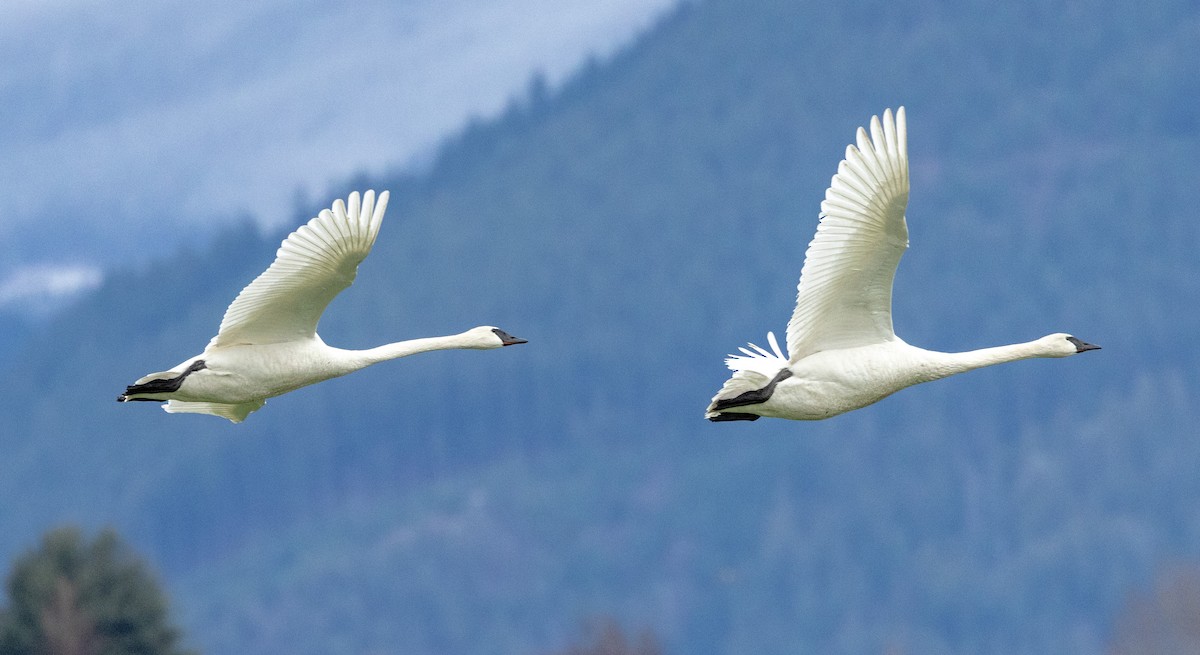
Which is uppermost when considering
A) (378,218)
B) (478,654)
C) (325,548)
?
(325,548)

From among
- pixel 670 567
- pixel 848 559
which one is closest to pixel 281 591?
pixel 670 567

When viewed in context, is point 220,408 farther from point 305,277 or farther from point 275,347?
point 305,277

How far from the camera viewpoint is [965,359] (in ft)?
75.0

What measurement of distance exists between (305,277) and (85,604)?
30026mm

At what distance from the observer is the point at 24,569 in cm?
5275

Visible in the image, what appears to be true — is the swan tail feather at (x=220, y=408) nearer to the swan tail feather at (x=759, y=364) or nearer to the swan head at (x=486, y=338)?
the swan head at (x=486, y=338)

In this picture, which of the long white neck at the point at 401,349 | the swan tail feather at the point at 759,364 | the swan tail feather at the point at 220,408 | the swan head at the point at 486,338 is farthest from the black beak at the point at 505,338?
the swan tail feather at the point at 220,408

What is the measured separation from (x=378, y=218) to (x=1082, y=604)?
137389 mm

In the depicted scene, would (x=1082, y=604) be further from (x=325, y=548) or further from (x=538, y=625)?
(x=325, y=548)

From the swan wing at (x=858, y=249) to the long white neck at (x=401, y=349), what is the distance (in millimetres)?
3134

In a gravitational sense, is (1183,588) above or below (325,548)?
below

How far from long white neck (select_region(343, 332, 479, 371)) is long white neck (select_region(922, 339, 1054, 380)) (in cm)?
405

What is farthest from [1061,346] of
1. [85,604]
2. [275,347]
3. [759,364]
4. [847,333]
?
[85,604]

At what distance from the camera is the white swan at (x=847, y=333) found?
21.9 meters
